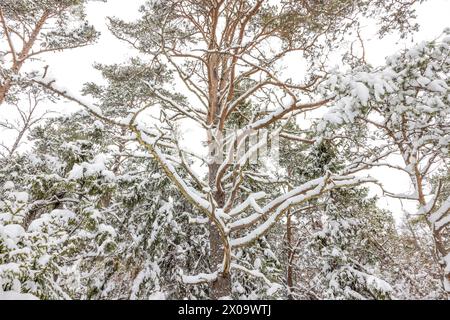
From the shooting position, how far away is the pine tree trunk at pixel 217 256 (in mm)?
4918

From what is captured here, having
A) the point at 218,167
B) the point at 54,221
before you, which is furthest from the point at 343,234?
the point at 54,221

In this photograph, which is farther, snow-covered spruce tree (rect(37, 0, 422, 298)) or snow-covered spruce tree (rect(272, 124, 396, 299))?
snow-covered spruce tree (rect(272, 124, 396, 299))

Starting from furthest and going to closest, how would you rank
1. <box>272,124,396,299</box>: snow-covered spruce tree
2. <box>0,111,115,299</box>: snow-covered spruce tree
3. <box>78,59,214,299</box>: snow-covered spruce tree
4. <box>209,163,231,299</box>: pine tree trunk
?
<box>272,124,396,299</box>: snow-covered spruce tree, <box>78,59,214,299</box>: snow-covered spruce tree, <box>209,163,231,299</box>: pine tree trunk, <box>0,111,115,299</box>: snow-covered spruce tree

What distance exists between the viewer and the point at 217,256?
547cm

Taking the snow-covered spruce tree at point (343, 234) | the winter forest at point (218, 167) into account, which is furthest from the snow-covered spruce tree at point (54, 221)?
the snow-covered spruce tree at point (343, 234)

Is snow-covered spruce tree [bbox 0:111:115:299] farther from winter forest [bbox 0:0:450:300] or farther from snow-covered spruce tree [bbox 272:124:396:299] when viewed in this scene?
snow-covered spruce tree [bbox 272:124:396:299]

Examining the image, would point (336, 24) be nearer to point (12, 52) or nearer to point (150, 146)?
point (150, 146)

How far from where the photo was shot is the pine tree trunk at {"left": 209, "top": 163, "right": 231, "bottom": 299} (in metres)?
4.92

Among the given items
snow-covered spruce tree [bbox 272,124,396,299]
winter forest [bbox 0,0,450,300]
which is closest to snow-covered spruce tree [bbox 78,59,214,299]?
winter forest [bbox 0,0,450,300]

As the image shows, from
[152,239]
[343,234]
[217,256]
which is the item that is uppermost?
[343,234]

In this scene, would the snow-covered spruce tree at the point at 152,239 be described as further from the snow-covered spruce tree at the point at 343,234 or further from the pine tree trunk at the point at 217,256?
the snow-covered spruce tree at the point at 343,234

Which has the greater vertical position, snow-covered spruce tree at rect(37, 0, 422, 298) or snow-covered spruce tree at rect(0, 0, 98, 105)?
snow-covered spruce tree at rect(0, 0, 98, 105)

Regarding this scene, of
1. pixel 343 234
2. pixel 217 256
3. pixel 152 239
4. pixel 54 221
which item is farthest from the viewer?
pixel 343 234

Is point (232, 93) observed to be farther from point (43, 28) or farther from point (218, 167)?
point (43, 28)
